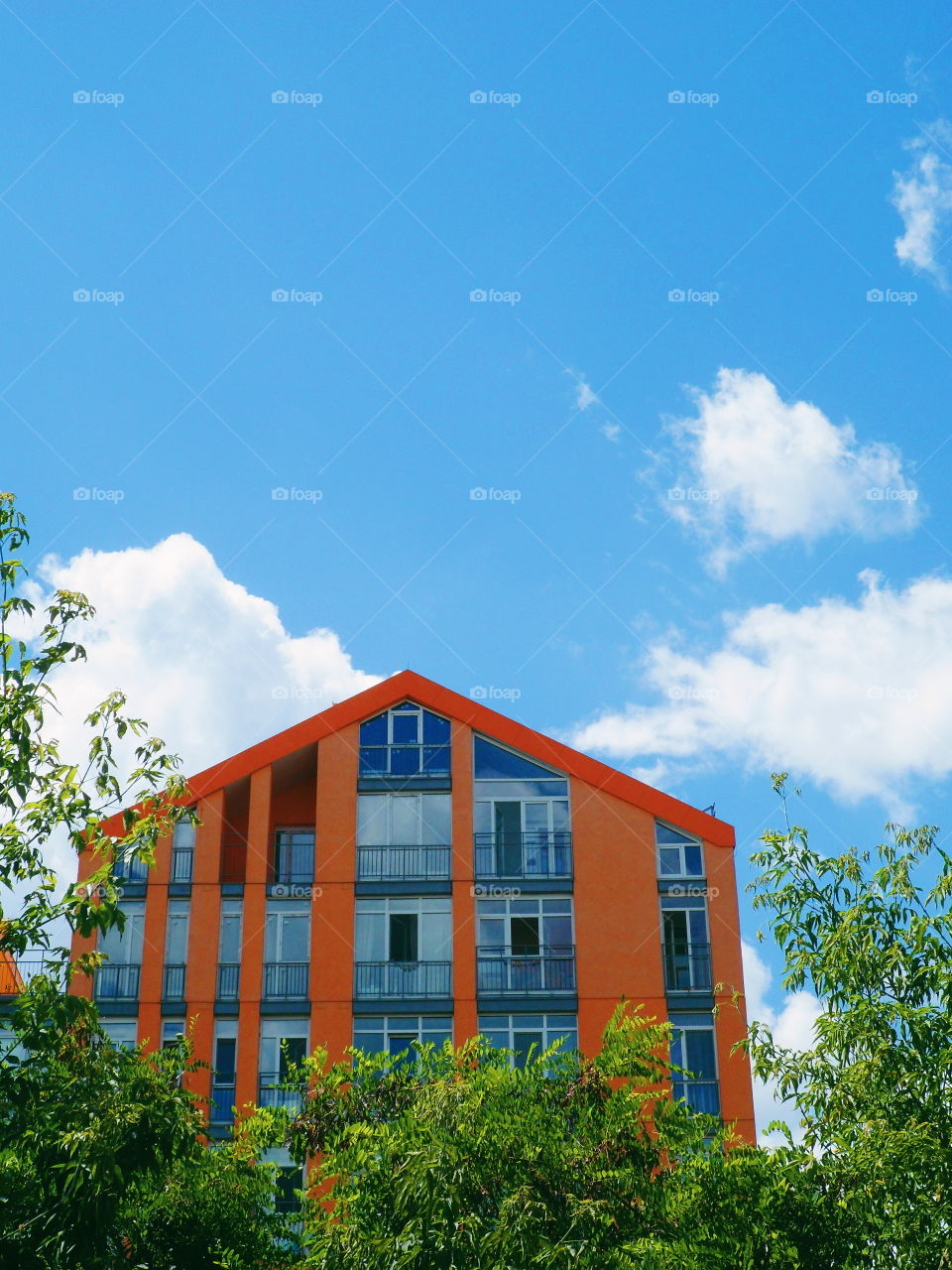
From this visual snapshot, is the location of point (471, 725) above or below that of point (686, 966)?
above

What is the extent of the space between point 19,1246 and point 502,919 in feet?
66.8

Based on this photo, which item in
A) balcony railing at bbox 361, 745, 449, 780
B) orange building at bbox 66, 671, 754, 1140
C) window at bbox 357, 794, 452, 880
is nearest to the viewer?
orange building at bbox 66, 671, 754, 1140

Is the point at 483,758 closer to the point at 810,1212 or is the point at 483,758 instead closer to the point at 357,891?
the point at 357,891

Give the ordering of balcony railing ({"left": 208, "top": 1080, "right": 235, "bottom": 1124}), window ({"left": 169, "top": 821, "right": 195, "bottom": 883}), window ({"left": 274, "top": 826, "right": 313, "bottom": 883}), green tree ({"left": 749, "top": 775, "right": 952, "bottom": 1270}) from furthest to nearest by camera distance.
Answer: window ({"left": 274, "top": 826, "right": 313, "bottom": 883})
window ({"left": 169, "top": 821, "right": 195, "bottom": 883})
balcony railing ({"left": 208, "top": 1080, "right": 235, "bottom": 1124})
green tree ({"left": 749, "top": 775, "right": 952, "bottom": 1270})

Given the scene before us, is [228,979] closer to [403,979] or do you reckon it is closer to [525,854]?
[403,979]

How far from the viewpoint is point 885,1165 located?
40.1 feet

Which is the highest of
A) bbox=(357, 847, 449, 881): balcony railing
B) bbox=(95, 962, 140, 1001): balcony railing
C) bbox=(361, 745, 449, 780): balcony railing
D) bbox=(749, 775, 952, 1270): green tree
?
bbox=(361, 745, 449, 780): balcony railing

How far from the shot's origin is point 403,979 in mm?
29875

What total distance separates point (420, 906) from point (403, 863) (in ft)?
3.20

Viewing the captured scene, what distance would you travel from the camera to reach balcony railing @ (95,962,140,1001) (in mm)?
29766

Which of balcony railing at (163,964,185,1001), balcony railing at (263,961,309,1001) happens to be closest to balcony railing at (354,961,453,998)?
balcony railing at (263,961,309,1001)

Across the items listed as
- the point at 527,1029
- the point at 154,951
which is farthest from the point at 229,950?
the point at 527,1029

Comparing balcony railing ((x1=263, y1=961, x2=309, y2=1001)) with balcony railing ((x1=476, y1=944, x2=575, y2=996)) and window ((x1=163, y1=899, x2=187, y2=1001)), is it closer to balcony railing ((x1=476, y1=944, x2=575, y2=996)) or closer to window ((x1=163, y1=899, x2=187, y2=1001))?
window ((x1=163, y1=899, x2=187, y2=1001))

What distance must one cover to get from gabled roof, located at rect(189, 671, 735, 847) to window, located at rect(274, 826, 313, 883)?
1.67 metres
